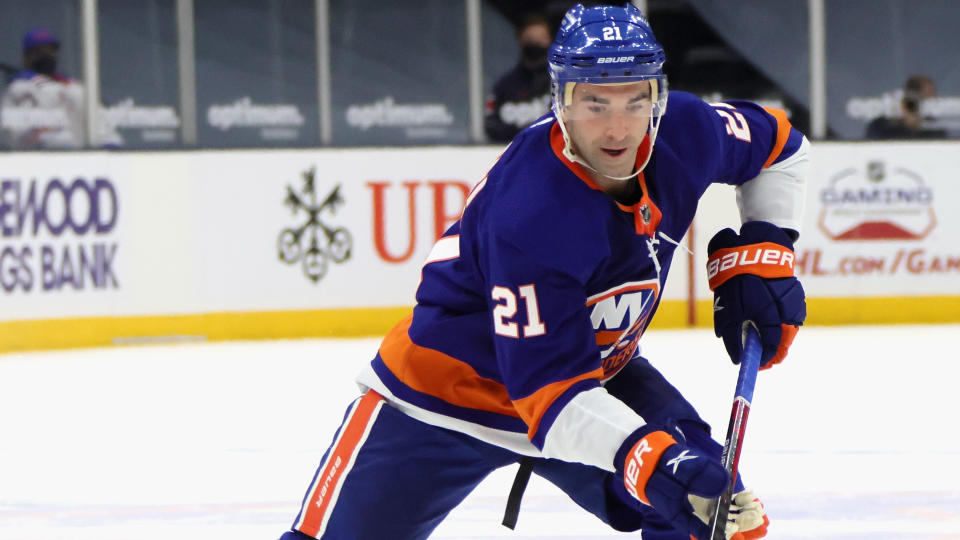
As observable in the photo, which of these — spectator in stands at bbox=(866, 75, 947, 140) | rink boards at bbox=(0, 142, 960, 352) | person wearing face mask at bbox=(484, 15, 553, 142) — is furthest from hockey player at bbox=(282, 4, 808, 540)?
spectator in stands at bbox=(866, 75, 947, 140)

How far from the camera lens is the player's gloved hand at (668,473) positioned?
179cm

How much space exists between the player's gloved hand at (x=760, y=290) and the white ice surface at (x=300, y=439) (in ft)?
2.72

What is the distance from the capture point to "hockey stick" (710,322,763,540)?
1.98m

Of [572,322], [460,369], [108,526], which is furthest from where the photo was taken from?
[108,526]

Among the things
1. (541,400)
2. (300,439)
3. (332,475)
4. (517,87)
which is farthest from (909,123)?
(541,400)

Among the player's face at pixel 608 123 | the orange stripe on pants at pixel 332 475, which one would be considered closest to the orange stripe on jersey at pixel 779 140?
the player's face at pixel 608 123

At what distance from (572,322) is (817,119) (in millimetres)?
6549

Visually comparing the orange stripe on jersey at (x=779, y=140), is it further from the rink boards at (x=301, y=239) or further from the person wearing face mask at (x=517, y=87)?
the person wearing face mask at (x=517, y=87)

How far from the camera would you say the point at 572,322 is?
6.31 feet

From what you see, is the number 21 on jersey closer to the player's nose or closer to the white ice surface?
the player's nose

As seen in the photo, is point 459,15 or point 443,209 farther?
point 459,15

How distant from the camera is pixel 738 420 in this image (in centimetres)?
212

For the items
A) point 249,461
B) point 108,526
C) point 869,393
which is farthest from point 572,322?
point 869,393

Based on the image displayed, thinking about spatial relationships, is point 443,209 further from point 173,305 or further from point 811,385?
point 811,385
